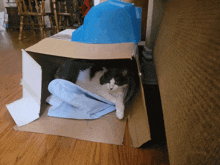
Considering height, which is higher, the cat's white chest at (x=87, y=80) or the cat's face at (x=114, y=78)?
the cat's face at (x=114, y=78)

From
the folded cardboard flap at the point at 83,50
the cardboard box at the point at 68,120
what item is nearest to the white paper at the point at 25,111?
the cardboard box at the point at 68,120

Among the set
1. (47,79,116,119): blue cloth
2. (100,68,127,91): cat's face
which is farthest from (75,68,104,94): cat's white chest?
(47,79,116,119): blue cloth

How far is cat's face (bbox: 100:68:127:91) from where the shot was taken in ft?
3.13

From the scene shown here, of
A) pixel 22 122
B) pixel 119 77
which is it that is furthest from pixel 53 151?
pixel 119 77

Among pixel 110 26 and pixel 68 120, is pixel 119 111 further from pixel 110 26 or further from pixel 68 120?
pixel 110 26

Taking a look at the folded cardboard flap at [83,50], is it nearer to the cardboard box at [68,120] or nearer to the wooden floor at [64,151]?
the cardboard box at [68,120]

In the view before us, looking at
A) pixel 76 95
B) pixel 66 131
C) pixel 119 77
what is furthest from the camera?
pixel 119 77

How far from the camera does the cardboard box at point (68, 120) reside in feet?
2.23

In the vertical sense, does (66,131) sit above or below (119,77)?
below

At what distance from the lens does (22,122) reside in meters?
0.73

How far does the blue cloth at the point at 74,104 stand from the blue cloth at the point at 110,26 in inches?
11.5

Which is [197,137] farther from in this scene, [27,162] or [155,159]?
[27,162]

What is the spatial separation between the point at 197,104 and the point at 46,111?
0.83 m

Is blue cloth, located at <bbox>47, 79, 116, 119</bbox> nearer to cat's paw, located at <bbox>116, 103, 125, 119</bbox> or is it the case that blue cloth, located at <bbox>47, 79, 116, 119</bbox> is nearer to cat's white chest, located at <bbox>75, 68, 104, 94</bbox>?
cat's paw, located at <bbox>116, 103, 125, 119</bbox>
